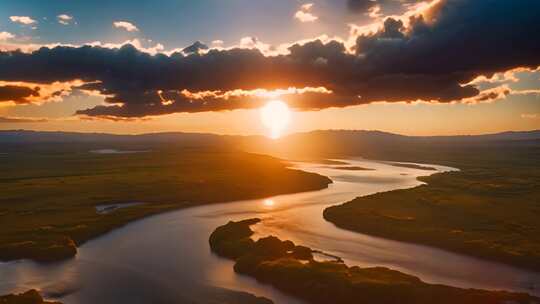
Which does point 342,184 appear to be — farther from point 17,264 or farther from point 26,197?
point 17,264

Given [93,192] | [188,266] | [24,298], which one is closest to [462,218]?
[188,266]

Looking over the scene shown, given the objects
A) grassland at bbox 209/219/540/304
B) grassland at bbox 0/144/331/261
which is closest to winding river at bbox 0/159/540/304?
grassland at bbox 209/219/540/304

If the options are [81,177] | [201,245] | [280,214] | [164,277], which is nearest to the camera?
[164,277]

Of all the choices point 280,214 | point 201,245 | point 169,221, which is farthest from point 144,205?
point 201,245

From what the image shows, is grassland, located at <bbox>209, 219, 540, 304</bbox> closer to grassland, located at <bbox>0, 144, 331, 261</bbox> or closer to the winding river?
the winding river

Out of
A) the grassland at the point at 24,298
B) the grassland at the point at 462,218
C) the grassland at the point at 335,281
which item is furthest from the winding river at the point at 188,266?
the grassland at the point at 462,218

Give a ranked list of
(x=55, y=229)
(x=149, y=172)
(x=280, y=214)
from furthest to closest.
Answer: (x=149, y=172) → (x=280, y=214) → (x=55, y=229)
